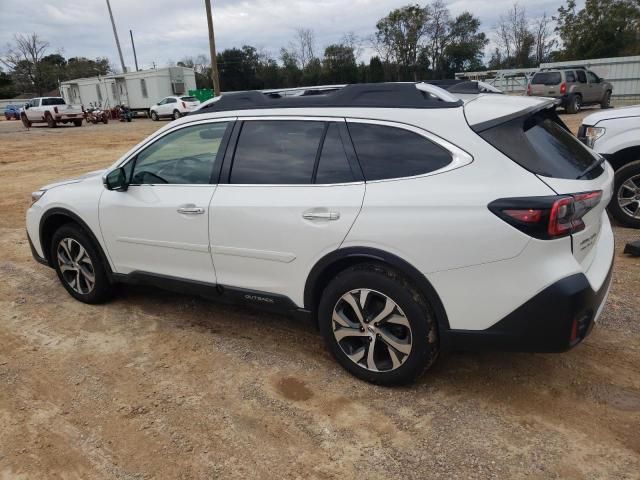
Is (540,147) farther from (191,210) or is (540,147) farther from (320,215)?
(191,210)

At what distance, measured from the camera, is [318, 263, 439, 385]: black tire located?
2.82m

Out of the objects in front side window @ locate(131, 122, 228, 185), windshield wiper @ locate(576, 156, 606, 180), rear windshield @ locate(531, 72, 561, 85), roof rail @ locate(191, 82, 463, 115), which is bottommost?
rear windshield @ locate(531, 72, 561, 85)

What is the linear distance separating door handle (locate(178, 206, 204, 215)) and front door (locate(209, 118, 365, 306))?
118mm

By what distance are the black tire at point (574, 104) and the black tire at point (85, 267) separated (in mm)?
20661

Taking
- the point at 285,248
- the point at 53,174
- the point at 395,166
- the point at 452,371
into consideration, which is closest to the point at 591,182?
the point at 395,166

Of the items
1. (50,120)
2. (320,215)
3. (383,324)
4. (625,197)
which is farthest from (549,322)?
(50,120)

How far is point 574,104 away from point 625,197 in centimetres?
1733

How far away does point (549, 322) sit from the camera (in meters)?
2.54

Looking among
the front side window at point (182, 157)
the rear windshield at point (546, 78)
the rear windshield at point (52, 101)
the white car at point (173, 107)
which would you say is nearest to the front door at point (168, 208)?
the front side window at point (182, 157)

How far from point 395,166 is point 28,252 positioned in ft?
17.8

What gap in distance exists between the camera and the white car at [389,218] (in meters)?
2.55

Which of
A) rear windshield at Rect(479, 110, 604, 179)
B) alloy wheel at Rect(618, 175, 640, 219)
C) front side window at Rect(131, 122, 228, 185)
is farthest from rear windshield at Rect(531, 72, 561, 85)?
front side window at Rect(131, 122, 228, 185)

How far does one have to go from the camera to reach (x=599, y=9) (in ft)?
137

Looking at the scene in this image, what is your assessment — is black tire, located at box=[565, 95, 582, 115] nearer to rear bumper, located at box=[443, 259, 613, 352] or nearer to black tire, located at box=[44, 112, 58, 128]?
rear bumper, located at box=[443, 259, 613, 352]
